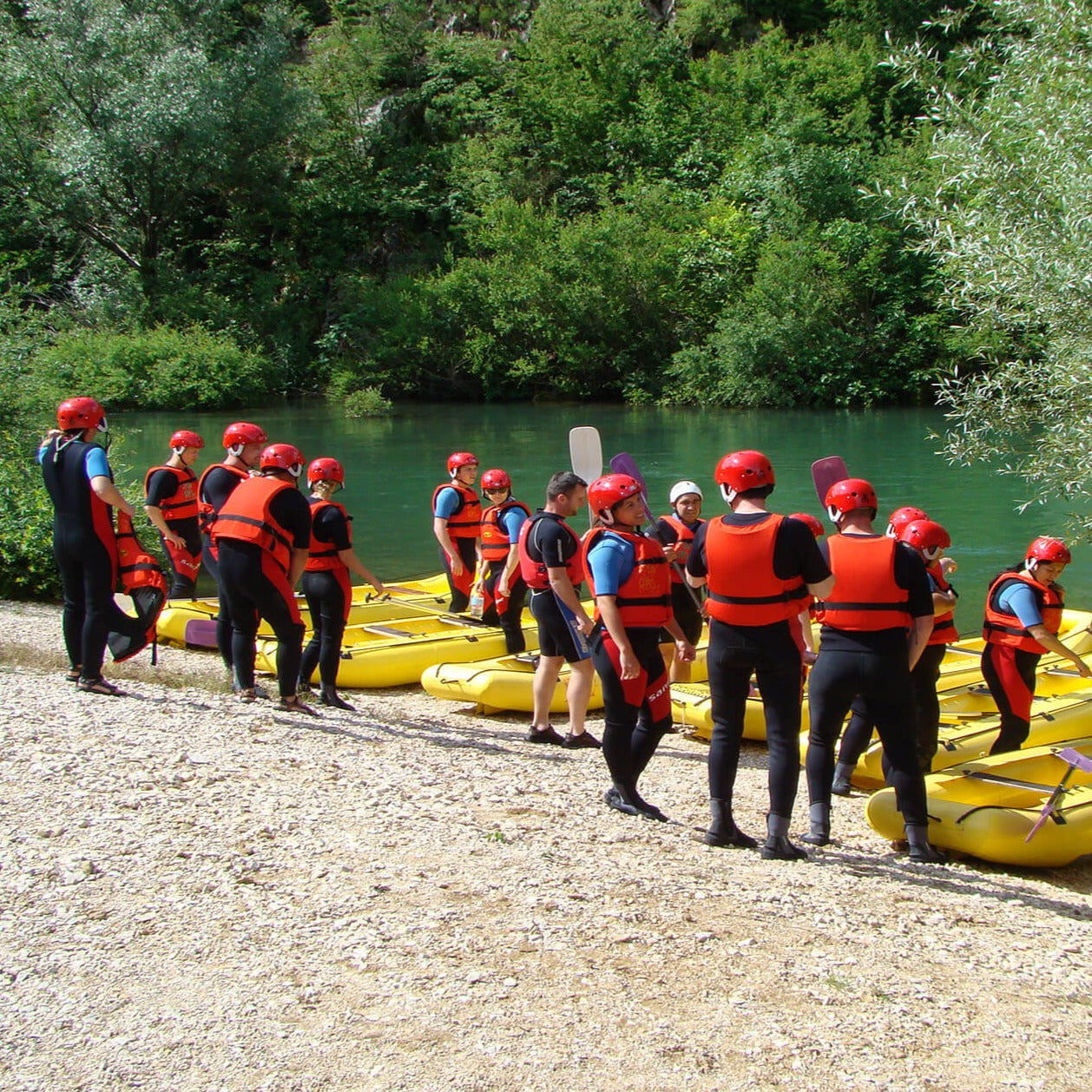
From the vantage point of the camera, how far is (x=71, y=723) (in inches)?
227

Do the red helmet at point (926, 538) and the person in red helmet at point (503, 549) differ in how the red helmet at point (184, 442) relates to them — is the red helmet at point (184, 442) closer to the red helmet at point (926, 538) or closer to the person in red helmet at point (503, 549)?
the person in red helmet at point (503, 549)

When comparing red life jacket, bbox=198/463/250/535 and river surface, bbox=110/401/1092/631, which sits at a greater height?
red life jacket, bbox=198/463/250/535

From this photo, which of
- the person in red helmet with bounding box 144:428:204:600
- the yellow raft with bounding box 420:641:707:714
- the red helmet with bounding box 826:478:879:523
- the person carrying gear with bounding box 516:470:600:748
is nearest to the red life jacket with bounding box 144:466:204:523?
the person in red helmet with bounding box 144:428:204:600

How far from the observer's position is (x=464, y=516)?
9.59m

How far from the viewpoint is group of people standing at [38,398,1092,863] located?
15.9 feet

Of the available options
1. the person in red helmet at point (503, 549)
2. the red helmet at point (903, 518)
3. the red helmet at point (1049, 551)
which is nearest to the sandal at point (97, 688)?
the person in red helmet at point (503, 549)

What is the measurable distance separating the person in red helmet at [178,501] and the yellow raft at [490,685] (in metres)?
2.31

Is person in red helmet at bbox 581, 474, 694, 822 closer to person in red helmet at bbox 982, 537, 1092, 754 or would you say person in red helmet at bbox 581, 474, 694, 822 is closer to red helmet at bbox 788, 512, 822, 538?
red helmet at bbox 788, 512, 822, 538

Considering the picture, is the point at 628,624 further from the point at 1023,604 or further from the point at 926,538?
the point at 1023,604

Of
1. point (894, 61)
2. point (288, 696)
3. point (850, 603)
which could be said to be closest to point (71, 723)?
point (288, 696)

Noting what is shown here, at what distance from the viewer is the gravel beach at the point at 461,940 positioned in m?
3.25

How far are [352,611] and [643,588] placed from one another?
5.61 meters

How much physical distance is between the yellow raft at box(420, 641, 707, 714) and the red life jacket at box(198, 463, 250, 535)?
1797 millimetres

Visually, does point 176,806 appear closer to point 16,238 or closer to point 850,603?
point 850,603
